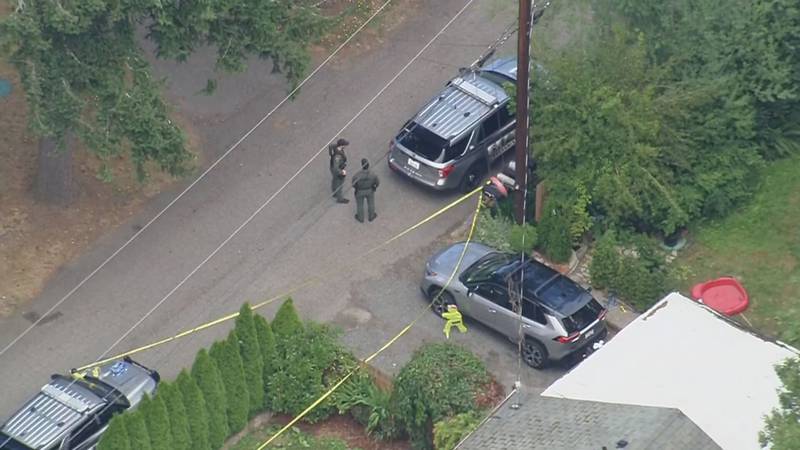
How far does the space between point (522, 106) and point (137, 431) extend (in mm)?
8412

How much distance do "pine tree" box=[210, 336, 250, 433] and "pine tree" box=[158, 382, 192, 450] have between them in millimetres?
972

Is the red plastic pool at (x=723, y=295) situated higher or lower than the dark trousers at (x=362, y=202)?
lower

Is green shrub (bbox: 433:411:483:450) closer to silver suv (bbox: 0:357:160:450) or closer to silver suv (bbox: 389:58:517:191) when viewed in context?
silver suv (bbox: 0:357:160:450)

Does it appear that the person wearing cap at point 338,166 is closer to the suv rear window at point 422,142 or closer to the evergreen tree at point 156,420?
the suv rear window at point 422,142

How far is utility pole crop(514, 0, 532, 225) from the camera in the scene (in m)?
23.7

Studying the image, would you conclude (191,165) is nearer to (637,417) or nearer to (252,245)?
(252,245)

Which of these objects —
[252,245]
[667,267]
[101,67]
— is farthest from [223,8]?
[667,267]

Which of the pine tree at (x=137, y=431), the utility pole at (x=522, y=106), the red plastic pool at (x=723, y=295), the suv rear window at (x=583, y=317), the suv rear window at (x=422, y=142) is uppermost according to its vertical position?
the utility pole at (x=522, y=106)

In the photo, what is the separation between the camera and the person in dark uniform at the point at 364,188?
27141 millimetres

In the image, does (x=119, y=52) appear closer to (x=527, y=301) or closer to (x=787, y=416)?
(x=527, y=301)

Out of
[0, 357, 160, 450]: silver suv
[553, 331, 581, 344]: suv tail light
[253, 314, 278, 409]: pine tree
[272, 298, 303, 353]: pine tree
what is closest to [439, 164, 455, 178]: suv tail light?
[553, 331, 581, 344]: suv tail light

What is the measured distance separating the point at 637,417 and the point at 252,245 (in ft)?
32.3

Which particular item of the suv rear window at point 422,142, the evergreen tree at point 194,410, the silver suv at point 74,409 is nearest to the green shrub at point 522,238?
the suv rear window at point 422,142

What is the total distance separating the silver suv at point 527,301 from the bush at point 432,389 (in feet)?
5.07
